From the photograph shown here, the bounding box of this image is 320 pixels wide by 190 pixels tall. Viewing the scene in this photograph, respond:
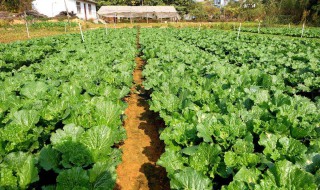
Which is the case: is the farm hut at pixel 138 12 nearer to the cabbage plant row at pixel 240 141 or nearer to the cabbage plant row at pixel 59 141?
the cabbage plant row at pixel 240 141

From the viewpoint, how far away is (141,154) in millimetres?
4777

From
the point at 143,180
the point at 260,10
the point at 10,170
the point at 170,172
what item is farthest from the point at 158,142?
the point at 260,10

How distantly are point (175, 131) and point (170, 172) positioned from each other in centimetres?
81

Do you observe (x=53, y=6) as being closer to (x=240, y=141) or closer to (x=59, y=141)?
(x=59, y=141)

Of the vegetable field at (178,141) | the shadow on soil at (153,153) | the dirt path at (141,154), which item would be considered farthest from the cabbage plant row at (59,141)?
the shadow on soil at (153,153)

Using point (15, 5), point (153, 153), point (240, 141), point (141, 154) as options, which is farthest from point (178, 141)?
point (15, 5)

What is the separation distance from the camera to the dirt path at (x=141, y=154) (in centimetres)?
400

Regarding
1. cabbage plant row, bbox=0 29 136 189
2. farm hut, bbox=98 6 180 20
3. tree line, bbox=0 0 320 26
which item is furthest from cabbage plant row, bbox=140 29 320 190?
farm hut, bbox=98 6 180 20

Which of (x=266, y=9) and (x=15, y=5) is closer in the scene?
(x=15, y=5)

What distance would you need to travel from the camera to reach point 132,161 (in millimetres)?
4578

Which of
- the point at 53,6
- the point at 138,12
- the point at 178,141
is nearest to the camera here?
the point at 178,141

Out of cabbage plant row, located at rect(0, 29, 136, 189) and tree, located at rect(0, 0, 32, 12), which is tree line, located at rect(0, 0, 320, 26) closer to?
tree, located at rect(0, 0, 32, 12)

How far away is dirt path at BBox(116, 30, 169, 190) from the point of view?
400 centimetres

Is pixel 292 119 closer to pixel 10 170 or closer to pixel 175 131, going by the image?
pixel 175 131
